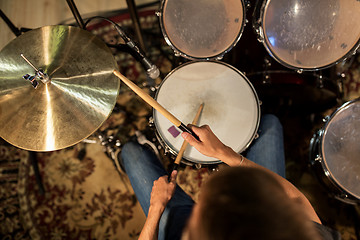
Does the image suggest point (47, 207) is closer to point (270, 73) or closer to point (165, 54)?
point (165, 54)

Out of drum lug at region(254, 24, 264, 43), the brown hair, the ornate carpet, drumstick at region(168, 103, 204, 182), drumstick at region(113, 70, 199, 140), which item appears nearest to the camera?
Answer: the brown hair

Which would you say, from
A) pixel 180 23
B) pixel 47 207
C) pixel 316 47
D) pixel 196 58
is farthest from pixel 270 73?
pixel 47 207

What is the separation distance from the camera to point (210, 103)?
1037 millimetres

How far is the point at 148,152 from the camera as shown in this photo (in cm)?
112

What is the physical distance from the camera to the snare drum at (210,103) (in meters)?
1.00

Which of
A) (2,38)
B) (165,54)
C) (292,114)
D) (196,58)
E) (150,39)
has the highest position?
(2,38)

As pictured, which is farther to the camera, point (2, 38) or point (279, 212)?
point (2, 38)

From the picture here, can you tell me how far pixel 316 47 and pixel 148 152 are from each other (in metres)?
0.86

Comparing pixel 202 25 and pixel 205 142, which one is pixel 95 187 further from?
pixel 202 25

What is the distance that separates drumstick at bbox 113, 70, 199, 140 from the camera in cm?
76

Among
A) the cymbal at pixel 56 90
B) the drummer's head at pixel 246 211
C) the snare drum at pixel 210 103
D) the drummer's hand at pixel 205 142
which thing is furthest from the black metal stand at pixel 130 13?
the drummer's head at pixel 246 211

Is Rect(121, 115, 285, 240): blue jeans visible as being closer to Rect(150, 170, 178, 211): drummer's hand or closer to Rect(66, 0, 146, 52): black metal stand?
Rect(150, 170, 178, 211): drummer's hand

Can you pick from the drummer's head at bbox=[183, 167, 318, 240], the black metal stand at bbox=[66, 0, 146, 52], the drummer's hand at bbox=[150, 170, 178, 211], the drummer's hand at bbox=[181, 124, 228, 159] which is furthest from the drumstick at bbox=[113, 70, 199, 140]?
the black metal stand at bbox=[66, 0, 146, 52]

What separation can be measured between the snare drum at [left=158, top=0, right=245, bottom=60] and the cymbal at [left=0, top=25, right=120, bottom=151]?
1.06 ft
